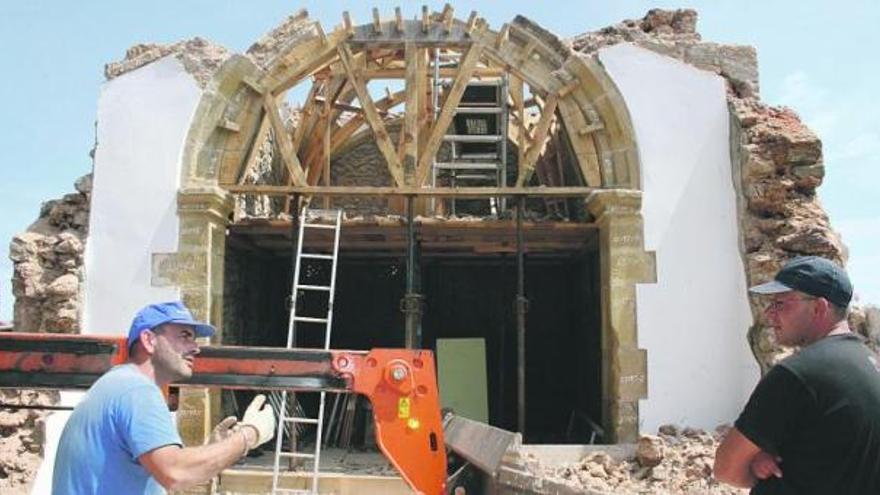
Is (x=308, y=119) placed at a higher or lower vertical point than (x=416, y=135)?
higher

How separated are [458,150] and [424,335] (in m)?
2.96

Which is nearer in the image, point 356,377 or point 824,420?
point 824,420

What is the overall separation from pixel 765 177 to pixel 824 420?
6.23 m

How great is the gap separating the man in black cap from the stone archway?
5.73 metres

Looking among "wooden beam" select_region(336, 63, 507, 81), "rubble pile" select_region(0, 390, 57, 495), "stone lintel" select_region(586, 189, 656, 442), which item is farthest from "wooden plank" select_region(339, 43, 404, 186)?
"rubble pile" select_region(0, 390, 57, 495)

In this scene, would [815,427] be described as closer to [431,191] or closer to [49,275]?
[431,191]

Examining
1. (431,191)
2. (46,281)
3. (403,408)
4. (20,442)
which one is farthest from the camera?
(431,191)

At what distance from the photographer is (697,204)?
8594 millimetres

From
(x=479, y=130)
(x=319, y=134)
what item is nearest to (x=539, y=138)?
(x=479, y=130)

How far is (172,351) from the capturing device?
3.03 metres

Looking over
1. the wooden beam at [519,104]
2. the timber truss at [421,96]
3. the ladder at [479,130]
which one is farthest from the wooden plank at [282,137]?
the wooden beam at [519,104]

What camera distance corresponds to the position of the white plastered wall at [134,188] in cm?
855

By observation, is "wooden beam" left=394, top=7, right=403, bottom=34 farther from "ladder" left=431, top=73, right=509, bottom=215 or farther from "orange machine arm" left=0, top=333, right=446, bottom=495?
"orange machine arm" left=0, top=333, right=446, bottom=495

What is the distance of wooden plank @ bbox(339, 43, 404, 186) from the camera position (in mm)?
8938
